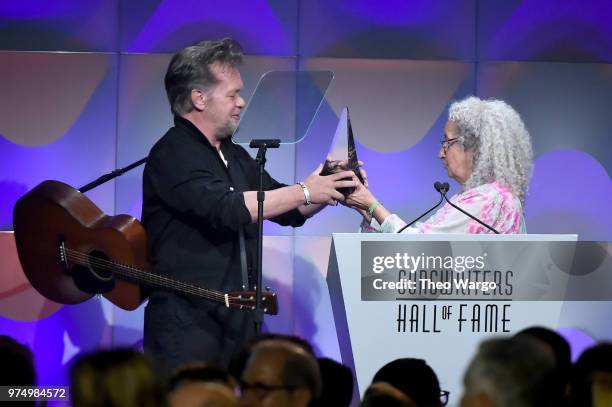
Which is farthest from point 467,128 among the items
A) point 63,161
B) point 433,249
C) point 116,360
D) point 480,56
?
point 116,360

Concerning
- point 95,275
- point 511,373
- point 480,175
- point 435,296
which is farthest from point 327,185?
point 511,373

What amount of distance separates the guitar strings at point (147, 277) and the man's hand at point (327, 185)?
21.3 inches

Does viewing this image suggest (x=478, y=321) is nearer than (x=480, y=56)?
Yes

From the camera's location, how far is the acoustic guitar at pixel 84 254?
417cm

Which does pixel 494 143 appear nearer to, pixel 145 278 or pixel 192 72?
pixel 192 72

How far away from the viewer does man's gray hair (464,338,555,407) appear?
210 centimetres

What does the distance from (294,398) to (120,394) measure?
56 cm

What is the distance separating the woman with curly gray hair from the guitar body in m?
1.01

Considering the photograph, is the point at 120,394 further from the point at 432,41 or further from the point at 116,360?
the point at 432,41

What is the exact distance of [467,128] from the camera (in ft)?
15.6

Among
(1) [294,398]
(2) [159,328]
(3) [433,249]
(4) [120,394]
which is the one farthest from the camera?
(2) [159,328]

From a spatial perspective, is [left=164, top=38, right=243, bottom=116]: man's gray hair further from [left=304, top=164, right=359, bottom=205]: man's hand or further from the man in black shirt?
[left=304, top=164, right=359, bottom=205]: man's hand

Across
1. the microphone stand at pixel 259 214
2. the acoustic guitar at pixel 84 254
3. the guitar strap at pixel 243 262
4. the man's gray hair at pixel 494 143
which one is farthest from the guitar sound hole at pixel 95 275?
the man's gray hair at pixel 494 143

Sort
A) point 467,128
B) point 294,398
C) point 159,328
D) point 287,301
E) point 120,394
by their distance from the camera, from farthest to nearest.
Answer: point 287,301, point 467,128, point 159,328, point 294,398, point 120,394
